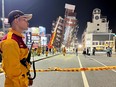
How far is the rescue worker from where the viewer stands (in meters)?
3.74

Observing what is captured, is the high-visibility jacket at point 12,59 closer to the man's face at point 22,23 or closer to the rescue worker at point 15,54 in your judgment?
the rescue worker at point 15,54

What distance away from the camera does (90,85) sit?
12.7 meters

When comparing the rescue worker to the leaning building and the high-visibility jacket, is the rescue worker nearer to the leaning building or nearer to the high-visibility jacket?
the high-visibility jacket

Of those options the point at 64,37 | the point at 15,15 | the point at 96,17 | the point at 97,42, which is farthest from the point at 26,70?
the point at 96,17

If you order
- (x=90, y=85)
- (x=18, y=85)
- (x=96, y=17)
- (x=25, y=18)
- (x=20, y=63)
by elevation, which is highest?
(x=96, y=17)

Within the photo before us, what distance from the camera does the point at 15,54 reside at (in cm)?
379

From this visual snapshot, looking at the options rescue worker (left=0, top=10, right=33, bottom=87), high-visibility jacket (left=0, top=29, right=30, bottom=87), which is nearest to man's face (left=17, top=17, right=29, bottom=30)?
rescue worker (left=0, top=10, right=33, bottom=87)

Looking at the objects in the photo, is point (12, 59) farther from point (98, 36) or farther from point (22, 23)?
point (98, 36)

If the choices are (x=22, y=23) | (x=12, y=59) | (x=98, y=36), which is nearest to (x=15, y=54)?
(x=12, y=59)

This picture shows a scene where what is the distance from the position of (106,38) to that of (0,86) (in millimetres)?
167353

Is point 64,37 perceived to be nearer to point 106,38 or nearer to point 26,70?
point 106,38

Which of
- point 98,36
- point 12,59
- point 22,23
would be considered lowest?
point 12,59

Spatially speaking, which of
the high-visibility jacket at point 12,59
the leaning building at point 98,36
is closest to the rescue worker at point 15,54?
the high-visibility jacket at point 12,59

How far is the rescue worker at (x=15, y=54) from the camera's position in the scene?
374cm
